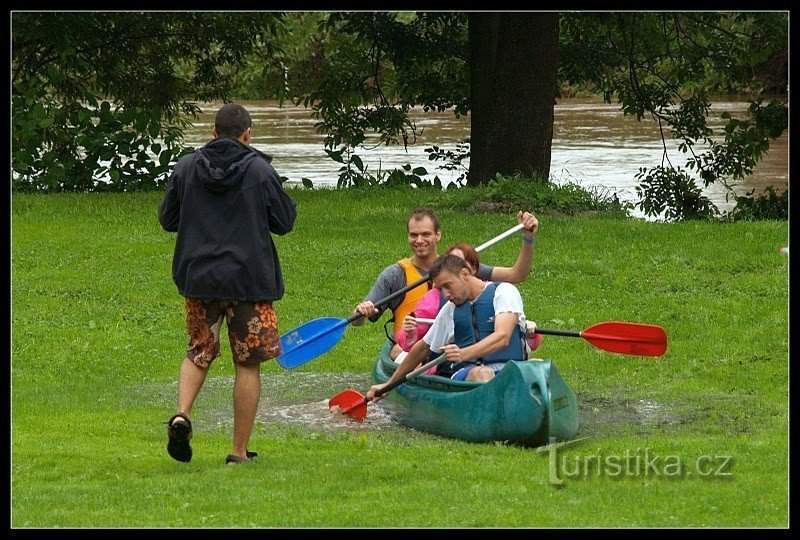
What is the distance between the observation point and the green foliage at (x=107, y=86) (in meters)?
16.4

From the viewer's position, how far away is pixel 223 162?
6.07 metres

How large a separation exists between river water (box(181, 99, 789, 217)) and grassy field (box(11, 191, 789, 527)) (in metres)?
5.32

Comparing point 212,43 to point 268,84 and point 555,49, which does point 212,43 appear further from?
point 555,49

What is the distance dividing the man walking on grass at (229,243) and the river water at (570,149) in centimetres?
1237

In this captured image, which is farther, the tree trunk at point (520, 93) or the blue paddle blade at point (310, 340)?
the tree trunk at point (520, 93)

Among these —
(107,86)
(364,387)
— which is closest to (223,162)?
(364,387)

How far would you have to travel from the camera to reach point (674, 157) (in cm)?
2588

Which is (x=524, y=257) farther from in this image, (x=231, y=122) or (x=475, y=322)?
(x=231, y=122)

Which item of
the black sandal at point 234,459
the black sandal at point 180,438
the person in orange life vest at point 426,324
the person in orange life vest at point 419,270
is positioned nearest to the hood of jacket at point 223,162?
the black sandal at point 180,438

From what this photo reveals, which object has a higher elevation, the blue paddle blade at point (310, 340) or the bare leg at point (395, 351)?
the blue paddle blade at point (310, 340)

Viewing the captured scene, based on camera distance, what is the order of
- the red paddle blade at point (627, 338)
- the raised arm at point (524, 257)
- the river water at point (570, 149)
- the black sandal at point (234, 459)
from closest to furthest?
1. the black sandal at point (234, 459)
2. the raised arm at point (524, 257)
3. the red paddle blade at point (627, 338)
4. the river water at point (570, 149)

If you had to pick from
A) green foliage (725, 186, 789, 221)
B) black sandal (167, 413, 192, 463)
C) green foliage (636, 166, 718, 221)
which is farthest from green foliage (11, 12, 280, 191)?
black sandal (167, 413, 192, 463)

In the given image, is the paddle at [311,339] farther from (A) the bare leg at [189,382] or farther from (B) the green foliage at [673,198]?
(B) the green foliage at [673,198]

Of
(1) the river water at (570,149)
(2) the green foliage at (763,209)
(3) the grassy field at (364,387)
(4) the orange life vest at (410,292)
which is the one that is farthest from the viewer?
(1) the river water at (570,149)
